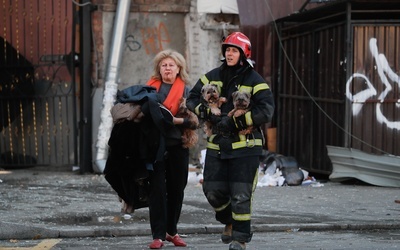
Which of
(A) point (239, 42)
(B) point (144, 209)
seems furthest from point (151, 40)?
(A) point (239, 42)

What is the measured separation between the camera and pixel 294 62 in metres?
16.3

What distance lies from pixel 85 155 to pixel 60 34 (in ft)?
6.54

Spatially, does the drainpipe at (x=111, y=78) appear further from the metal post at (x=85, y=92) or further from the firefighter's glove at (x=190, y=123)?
the firefighter's glove at (x=190, y=123)

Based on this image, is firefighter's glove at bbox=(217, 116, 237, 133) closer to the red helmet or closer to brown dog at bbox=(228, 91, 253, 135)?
brown dog at bbox=(228, 91, 253, 135)

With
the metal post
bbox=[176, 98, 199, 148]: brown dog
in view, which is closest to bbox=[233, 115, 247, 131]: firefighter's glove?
bbox=[176, 98, 199, 148]: brown dog

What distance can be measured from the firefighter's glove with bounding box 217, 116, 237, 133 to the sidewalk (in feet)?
7.22

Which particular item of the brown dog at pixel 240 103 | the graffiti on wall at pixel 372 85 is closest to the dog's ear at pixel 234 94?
the brown dog at pixel 240 103

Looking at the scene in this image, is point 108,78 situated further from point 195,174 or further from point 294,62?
point 294,62

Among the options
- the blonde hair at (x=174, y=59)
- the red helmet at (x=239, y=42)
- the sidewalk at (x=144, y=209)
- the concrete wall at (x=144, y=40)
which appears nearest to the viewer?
the red helmet at (x=239, y=42)

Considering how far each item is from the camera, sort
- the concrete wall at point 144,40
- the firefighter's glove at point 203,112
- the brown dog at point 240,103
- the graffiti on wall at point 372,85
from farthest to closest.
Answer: the concrete wall at point 144,40, the graffiti on wall at point 372,85, the firefighter's glove at point 203,112, the brown dog at point 240,103

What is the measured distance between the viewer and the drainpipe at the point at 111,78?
15516 millimetres

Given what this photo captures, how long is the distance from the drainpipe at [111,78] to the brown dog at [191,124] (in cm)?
620

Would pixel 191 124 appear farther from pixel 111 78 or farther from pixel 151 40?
pixel 151 40

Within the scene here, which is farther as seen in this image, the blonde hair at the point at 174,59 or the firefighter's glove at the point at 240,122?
the blonde hair at the point at 174,59
